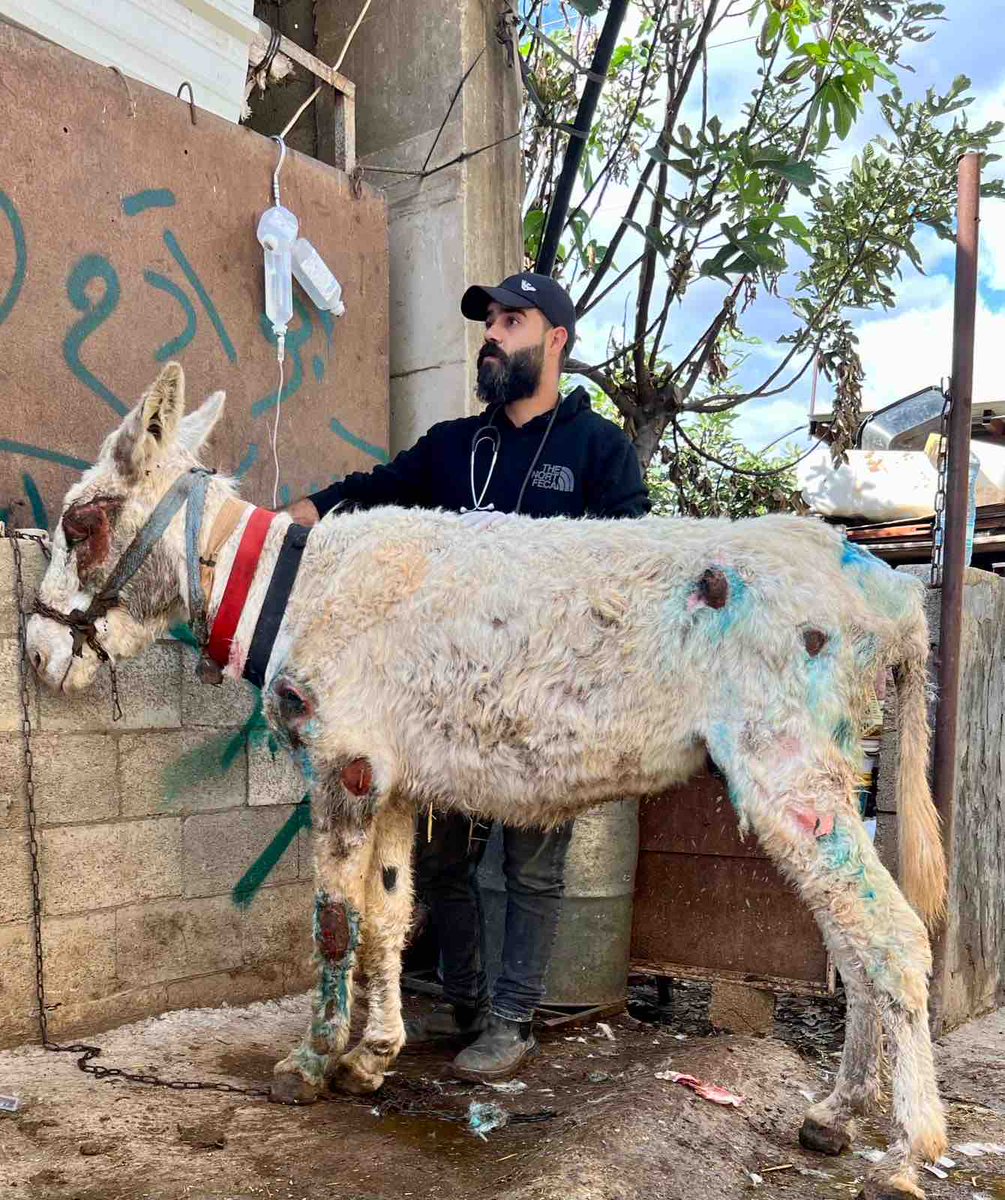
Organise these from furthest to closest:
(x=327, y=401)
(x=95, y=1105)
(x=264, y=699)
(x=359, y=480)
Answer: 1. (x=327, y=401)
2. (x=359, y=480)
3. (x=264, y=699)
4. (x=95, y=1105)

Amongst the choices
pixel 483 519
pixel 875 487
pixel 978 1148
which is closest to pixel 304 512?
pixel 483 519

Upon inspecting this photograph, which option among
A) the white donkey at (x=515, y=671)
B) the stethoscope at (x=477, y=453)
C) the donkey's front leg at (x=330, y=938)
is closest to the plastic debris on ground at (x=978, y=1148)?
the white donkey at (x=515, y=671)

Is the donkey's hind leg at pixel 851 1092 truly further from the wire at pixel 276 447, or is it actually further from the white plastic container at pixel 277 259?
the white plastic container at pixel 277 259

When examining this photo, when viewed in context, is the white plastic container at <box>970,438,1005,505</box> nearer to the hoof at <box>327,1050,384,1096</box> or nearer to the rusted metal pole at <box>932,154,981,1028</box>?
the rusted metal pole at <box>932,154,981,1028</box>

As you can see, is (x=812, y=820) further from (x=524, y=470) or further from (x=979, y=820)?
(x=979, y=820)

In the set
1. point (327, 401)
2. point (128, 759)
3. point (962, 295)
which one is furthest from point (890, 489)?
point (128, 759)

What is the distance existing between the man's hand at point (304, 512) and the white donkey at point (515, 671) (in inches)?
14.6

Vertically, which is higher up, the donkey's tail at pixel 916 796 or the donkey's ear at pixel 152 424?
the donkey's ear at pixel 152 424

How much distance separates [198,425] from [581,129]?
292 centimetres

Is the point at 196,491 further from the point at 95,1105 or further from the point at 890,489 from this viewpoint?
the point at 890,489

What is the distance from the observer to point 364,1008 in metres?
4.28

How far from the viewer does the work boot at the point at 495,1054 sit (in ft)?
11.8

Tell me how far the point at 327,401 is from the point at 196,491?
6.13 feet

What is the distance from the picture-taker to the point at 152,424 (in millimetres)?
3270
